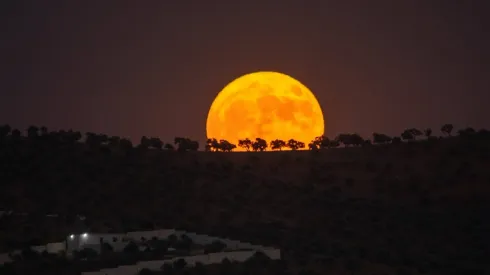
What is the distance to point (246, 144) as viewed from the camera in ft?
394

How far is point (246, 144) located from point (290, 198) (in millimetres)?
27464

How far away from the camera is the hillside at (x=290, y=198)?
70375 mm

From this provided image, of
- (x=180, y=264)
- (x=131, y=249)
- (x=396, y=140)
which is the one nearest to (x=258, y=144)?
(x=396, y=140)

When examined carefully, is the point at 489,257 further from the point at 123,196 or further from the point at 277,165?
the point at 277,165

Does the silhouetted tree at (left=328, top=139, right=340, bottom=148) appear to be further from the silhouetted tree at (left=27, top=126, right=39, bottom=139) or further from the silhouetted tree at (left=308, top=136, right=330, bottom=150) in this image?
the silhouetted tree at (left=27, top=126, right=39, bottom=139)

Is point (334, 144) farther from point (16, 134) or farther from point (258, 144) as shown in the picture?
point (16, 134)

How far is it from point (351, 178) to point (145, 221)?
32.1 metres

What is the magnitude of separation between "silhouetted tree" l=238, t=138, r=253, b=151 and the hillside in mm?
3221

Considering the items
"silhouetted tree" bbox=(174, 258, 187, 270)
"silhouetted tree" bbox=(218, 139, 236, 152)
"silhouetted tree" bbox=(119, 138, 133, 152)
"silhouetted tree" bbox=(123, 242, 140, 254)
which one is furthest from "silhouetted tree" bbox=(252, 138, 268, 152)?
"silhouetted tree" bbox=(174, 258, 187, 270)

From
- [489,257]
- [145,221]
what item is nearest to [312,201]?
[145,221]

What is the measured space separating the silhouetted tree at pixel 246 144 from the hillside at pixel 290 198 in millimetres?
3221

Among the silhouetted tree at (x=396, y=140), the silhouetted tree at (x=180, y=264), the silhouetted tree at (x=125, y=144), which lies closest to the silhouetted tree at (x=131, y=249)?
the silhouetted tree at (x=180, y=264)

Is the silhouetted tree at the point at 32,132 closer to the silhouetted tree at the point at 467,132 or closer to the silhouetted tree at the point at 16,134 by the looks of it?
the silhouetted tree at the point at 16,134

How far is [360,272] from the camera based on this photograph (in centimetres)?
6319
